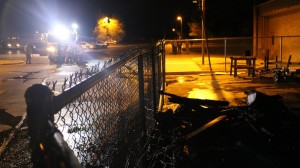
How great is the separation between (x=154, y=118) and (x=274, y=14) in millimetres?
21382

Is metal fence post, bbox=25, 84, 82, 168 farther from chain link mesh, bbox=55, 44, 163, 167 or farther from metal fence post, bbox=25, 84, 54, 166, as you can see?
chain link mesh, bbox=55, 44, 163, 167

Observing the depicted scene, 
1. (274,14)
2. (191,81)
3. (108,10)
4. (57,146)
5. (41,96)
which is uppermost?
(108,10)

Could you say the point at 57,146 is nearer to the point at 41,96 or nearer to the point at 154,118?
the point at 41,96

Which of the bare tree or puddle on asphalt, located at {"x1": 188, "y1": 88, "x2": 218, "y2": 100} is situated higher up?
the bare tree

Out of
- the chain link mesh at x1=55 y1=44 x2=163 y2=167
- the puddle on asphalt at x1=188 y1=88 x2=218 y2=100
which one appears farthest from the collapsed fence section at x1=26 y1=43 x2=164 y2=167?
the puddle on asphalt at x1=188 y1=88 x2=218 y2=100

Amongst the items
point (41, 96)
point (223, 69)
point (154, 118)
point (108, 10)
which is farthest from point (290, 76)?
point (108, 10)

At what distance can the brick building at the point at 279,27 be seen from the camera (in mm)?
23141

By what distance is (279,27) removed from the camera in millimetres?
25766

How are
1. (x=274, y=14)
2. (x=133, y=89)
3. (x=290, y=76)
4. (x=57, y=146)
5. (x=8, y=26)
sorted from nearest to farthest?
(x=57, y=146), (x=133, y=89), (x=290, y=76), (x=274, y=14), (x=8, y=26)

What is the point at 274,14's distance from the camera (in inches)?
1027

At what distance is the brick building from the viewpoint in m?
23.1

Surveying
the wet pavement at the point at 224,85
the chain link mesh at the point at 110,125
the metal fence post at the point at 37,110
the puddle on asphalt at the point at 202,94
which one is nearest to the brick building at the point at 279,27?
the wet pavement at the point at 224,85

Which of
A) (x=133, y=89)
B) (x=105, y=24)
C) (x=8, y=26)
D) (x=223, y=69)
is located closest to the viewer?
(x=133, y=89)

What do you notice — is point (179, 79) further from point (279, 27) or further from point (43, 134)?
point (43, 134)
